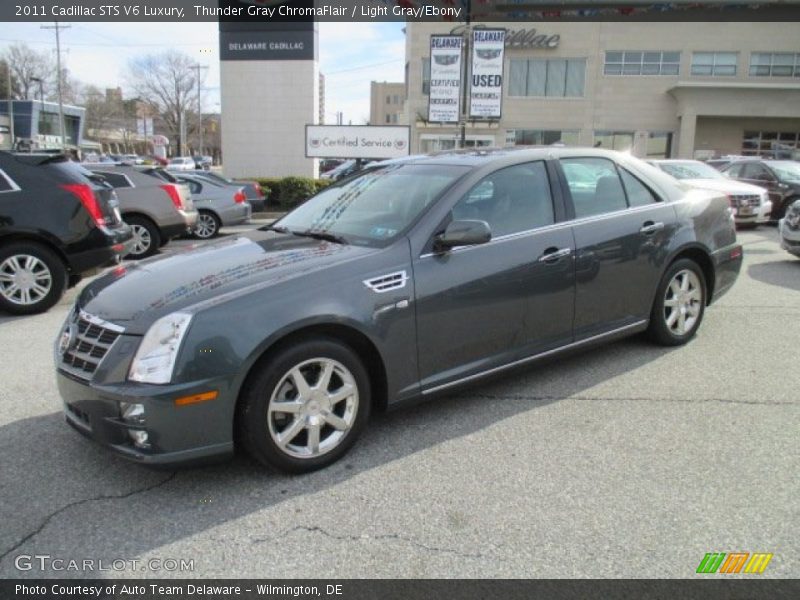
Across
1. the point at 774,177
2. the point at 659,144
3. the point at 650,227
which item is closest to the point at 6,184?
the point at 650,227

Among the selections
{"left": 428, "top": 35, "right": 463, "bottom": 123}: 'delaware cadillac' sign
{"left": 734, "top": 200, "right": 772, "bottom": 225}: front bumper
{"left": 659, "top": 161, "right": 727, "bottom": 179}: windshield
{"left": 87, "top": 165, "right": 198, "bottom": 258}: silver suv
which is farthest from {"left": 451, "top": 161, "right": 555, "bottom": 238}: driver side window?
{"left": 428, "top": 35, "right": 463, "bottom": 123}: 'delaware cadillac' sign

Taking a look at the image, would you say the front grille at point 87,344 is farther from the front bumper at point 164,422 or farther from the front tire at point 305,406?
the front tire at point 305,406

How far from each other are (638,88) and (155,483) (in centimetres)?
4196

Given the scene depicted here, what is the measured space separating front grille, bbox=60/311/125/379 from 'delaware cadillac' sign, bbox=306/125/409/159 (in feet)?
→ 54.6

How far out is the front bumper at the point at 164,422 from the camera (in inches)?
113

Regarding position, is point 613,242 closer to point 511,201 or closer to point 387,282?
point 511,201

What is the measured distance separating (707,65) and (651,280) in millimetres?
40764

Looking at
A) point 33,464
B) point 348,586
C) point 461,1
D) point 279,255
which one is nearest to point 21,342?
point 33,464

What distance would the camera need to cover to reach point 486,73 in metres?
20.0

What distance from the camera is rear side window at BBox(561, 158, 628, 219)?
14.7ft

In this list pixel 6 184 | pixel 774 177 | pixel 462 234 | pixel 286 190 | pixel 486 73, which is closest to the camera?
pixel 462 234

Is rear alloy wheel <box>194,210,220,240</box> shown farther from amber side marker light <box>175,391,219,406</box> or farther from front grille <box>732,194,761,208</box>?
amber side marker light <box>175,391,219,406</box>

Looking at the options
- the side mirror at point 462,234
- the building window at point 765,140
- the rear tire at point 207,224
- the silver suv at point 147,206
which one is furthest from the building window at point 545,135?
the side mirror at point 462,234

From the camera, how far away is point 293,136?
21656 millimetres
